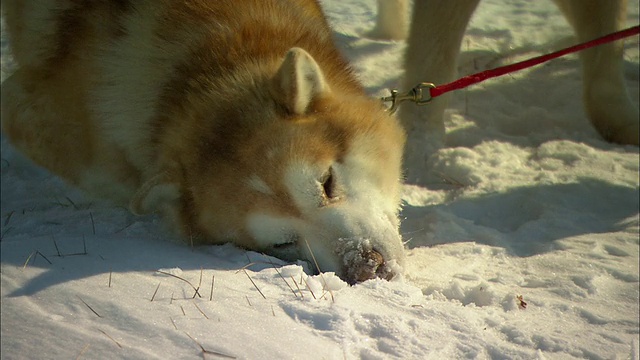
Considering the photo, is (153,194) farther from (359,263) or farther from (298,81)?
(359,263)

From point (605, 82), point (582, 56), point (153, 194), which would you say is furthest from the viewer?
point (582, 56)

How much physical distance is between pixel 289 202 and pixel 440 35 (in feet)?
6.13

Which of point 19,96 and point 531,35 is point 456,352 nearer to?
point 19,96

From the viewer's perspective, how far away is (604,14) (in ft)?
13.2

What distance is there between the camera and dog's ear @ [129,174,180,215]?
266 cm

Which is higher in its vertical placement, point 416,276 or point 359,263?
point 359,263

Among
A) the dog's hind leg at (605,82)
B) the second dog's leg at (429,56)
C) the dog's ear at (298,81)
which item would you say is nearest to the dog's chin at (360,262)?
the dog's ear at (298,81)

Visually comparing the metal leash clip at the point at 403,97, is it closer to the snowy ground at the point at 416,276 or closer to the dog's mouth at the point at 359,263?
the snowy ground at the point at 416,276

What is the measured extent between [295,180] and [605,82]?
2.42m

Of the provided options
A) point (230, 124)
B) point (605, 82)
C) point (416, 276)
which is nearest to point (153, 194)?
point (230, 124)

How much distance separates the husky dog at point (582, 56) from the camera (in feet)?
12.9

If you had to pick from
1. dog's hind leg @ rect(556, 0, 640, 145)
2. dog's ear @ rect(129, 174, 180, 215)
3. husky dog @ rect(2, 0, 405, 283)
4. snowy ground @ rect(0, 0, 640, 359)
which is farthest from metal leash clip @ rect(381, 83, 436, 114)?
dog's hind leg @ rect(556, 0, 640, 145)

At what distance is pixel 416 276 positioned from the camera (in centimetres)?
268

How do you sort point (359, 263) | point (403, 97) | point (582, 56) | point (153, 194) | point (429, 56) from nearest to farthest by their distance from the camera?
point (359, 263), point (153, 194), point (403, 97), point (429, 56), point (582, 56)
